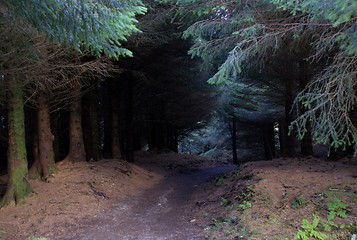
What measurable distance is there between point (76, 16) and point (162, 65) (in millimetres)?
9626

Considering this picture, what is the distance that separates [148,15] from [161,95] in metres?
9.60

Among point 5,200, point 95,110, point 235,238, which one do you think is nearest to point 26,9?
point 235,238

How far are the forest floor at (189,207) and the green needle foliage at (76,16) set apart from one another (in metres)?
3.65

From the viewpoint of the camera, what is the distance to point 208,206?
25.5ft

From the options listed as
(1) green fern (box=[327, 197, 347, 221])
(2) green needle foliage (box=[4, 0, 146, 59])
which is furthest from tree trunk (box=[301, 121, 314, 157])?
(2) green needle foliage (box=[4, 0, 146, 59])

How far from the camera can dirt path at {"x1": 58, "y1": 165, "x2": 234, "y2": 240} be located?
6078 mm

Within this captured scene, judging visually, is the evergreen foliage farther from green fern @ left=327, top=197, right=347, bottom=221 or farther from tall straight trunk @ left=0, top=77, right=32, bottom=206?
tall straight trunk @ left=0, top=77, right=32, bottom=206

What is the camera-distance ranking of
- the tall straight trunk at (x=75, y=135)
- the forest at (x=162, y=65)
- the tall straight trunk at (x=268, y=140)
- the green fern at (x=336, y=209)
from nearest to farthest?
the forest at (x=162, y=65), the green fern at (x=336, y=209), the tall straight trunk at (x=75, y=135), the tall straight trunk at (x=268, y=140)

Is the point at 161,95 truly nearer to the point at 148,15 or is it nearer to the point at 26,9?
the point at 148,15

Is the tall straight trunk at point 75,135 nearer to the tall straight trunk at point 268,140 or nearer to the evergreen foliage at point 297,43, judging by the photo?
the evergreen foliage at point 297,43

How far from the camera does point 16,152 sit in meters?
8.21

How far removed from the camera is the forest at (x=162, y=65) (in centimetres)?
486

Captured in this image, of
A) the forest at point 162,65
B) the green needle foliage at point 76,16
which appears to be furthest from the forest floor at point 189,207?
the green needle foliage at point 76,16

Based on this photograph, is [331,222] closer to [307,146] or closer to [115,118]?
[307,146]
